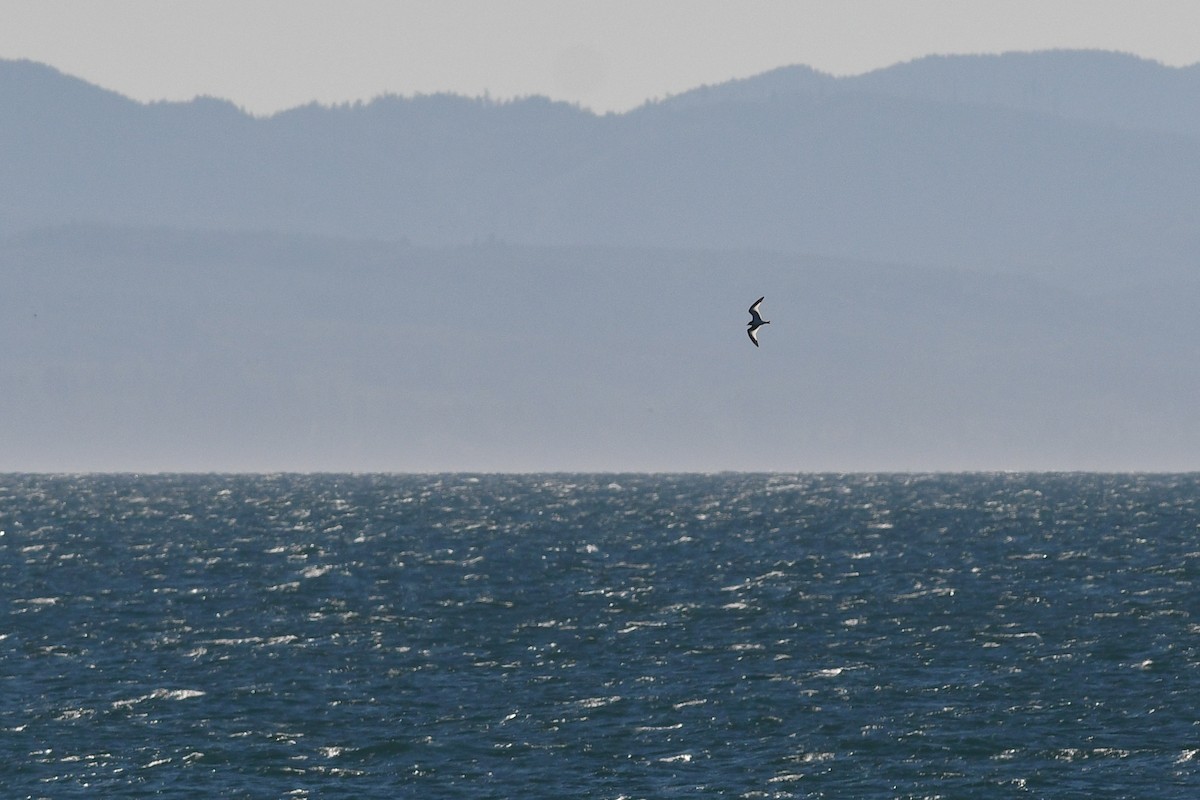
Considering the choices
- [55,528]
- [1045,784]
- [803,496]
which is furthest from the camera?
[803,496]

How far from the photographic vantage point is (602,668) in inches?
2448

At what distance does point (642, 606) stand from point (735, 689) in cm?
2024

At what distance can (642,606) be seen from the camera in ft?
256

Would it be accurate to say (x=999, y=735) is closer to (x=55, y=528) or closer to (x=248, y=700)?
(x=248, y=700)

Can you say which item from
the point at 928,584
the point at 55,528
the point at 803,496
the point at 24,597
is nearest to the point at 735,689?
the point at 928,584

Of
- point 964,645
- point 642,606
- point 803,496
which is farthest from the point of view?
point 803,496

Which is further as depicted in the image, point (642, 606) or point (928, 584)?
point (928, 584)

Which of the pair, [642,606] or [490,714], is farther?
[642,606]

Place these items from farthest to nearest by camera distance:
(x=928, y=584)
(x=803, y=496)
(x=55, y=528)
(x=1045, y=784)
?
(x=803, y=496) < (x=55, y=528) < (x=928, y=584) < (x=1045, y=784)

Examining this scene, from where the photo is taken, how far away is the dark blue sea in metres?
47.3

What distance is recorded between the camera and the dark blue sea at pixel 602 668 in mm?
47281

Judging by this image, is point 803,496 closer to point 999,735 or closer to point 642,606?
point 642,606

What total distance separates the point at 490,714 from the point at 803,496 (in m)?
141

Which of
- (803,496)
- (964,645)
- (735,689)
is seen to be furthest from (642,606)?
(803,496)
